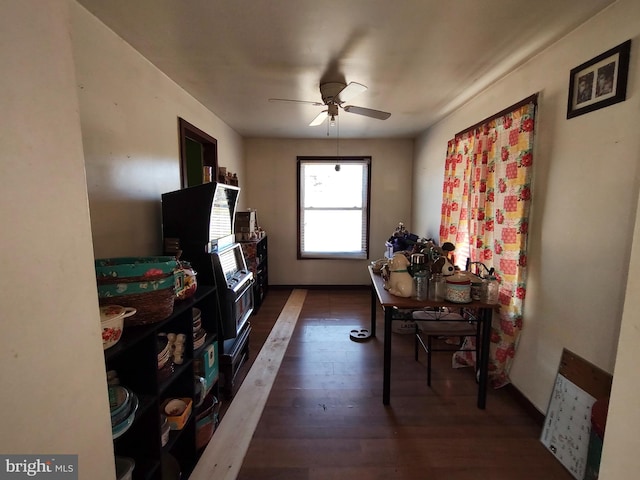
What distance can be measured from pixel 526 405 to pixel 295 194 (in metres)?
3.66

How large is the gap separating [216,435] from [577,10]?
308 centimetres

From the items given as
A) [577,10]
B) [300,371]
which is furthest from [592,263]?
[300,371]

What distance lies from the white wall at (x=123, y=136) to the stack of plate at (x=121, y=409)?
0.84 metres

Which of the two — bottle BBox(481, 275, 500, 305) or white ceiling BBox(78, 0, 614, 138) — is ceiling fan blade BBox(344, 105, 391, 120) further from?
bottle BBox(481, 275, 500, 305)

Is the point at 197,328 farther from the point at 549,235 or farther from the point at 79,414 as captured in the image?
the point at 549,235

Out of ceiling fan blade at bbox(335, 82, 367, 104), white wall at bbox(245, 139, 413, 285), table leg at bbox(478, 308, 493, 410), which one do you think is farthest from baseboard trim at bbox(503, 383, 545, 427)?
white wall at bbox(245, 139, 413, 285)

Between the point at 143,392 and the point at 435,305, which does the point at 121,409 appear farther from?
the point at 435,305

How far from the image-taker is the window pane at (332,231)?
4.59m

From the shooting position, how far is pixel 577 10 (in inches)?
55.7

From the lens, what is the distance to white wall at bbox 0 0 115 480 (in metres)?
0.54

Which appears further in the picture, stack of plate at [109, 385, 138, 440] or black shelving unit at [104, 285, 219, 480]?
black shelving unit at [104, 285, 219, 480]

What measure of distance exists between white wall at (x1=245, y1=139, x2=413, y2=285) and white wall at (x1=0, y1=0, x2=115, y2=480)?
385 cm

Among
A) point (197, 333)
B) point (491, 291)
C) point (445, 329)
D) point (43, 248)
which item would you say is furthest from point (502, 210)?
point (43, 248)

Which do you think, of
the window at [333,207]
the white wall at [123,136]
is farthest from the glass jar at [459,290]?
the window at [333,207]
